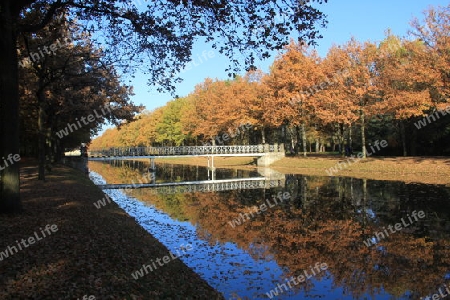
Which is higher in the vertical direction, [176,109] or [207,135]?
[176,109]

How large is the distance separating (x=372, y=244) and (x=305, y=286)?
4337 mm

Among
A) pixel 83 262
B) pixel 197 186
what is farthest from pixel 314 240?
pixel 197 186

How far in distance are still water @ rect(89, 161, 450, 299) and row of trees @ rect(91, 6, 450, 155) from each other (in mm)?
12269

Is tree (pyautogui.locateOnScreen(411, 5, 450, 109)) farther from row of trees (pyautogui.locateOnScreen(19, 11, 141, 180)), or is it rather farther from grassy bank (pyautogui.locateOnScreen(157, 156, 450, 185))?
row of trees (pyautogui.locateOnScreen(19, 11, 141, 180))

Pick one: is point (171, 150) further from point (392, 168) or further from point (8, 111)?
point (8, 111)

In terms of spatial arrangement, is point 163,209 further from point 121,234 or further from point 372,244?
point 372,244

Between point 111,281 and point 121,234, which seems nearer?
point 111,281

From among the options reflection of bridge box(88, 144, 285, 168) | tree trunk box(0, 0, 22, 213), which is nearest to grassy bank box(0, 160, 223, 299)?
tree trunk box(0, 0, 22, 213)

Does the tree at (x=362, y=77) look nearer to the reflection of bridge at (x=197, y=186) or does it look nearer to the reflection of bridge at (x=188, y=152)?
the reflection of bridge at (x=197, y=186)

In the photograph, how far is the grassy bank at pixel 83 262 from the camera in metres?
6.67

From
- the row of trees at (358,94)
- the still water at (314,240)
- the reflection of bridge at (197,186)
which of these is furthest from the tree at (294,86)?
the still water at (314,240)

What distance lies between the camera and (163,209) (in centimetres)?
2031

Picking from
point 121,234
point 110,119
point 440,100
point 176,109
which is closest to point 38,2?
point 121,234

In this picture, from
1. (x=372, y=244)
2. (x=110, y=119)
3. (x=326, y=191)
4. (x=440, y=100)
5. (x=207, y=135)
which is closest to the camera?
(x=372, y=244)
